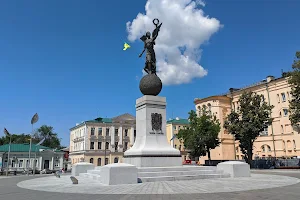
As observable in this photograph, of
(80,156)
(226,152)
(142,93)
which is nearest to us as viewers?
(142,93)

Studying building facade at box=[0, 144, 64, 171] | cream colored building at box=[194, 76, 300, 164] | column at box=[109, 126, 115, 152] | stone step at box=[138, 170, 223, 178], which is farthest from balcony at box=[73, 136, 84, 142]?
stone step at box=[138, 170, 223, 178]

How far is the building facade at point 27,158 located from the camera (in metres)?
45.8

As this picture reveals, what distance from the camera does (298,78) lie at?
27.1 metres

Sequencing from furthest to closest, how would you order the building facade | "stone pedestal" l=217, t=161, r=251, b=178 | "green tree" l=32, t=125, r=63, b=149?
"green tree" l=32, t=125, r=63, b=149 → the building facade → "stone pedestal" l=217, t=161, r=251, b=178

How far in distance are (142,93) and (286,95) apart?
111 feet

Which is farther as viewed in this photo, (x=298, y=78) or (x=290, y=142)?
(x=290, y=142)

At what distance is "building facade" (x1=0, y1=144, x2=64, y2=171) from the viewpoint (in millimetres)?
45781

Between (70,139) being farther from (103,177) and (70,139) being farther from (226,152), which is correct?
(103,177)

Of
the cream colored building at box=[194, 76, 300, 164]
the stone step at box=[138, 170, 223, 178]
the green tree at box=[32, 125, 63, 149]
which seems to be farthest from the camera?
the green tree at box=[32, 125, 63, 149]

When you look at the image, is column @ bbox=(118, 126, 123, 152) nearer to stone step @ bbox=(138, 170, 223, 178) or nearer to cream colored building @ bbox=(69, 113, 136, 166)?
cream colored building @ bbox=(69, 113, 136, 166)

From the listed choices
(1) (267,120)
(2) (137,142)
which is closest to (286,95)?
(1) (267,120)

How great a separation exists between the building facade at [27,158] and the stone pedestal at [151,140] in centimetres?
3251

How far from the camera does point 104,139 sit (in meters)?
65.6

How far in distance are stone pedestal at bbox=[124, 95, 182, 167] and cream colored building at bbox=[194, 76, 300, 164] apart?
3038 cm
